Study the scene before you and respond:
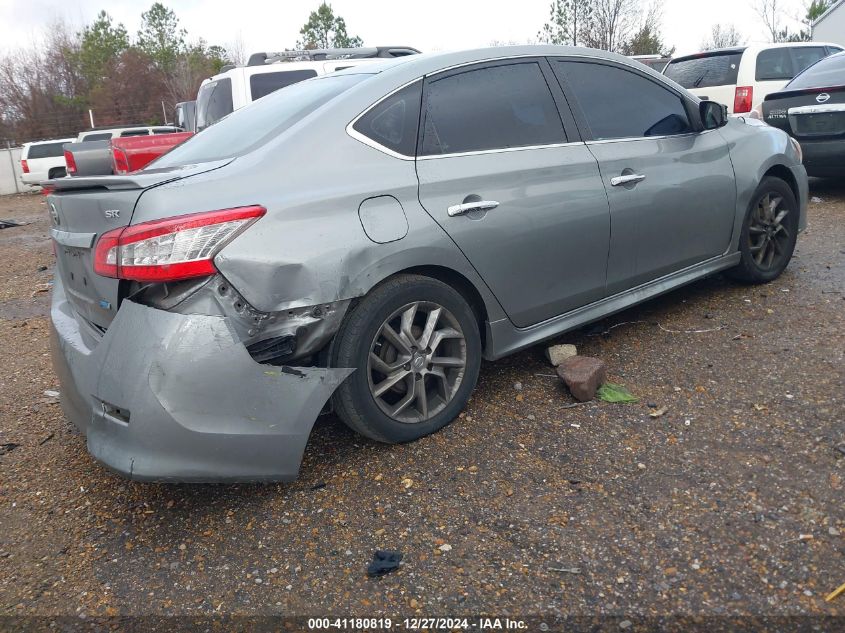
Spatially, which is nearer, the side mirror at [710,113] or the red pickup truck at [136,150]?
the side mirror at [710,113]

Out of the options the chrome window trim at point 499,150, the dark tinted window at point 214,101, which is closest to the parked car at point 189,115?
the dark tinted window at point 214,101

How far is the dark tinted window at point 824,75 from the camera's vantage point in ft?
25.0

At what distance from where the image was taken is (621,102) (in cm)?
400

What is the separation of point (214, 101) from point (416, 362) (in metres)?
7.24

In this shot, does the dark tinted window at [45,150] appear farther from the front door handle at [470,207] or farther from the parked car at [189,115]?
the front door handle at [470,207]

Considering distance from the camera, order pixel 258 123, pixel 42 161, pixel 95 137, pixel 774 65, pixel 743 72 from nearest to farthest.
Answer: pixel 258 123, pixel 743 72, pixel 774 65, pixel 95 137, pixel 42 161

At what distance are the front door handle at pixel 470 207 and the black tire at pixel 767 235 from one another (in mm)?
2196

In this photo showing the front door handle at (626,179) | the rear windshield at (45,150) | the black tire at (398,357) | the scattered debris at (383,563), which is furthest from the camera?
the rear windshield at (45,150)

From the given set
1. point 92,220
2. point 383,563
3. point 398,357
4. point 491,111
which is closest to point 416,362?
point 398,357

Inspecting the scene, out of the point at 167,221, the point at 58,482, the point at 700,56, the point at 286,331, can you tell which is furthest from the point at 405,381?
the point at 700,56

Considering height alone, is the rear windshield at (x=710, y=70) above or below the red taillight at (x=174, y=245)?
above

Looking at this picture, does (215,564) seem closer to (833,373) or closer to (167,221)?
(167,221)

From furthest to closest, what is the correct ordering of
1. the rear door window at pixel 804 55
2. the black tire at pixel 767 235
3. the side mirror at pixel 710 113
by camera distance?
the rear door window at pixel 804 55, the black tire at pixel 767 235, the side mirror at pixel 710 113

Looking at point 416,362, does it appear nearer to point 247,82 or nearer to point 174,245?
point 174,245
